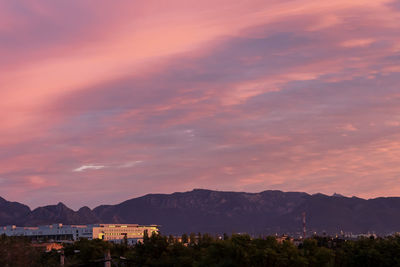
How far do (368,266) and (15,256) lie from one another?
61.6 metres

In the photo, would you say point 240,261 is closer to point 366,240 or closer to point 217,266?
point 217,266

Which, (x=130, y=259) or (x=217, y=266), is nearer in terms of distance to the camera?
(x=217, y=266)

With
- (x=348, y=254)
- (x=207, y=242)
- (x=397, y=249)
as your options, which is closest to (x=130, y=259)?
(x=207, y=242)

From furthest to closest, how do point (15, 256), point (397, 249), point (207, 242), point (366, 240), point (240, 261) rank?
point (207, 242) < point (366, 240) < point (397, 249) < point (240, 261) < point (15, 256)

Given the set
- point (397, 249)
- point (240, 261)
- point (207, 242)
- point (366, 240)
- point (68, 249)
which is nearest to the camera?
point (240, 261)

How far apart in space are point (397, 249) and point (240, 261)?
30712mm

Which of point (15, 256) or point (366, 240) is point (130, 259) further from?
point (366, 240)

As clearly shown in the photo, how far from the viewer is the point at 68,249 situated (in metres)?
155

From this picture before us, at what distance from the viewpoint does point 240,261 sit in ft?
340

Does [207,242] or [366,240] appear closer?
[366,240]

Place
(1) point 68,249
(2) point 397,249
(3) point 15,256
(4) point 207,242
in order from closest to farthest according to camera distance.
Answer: (3) point 15,256, (2) point 397,249, (4) point 207,242, (1) point 68,249

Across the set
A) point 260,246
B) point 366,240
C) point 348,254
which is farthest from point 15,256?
point 366,240

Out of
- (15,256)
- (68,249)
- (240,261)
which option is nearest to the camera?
(15,256)

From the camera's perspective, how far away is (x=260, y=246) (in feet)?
351
